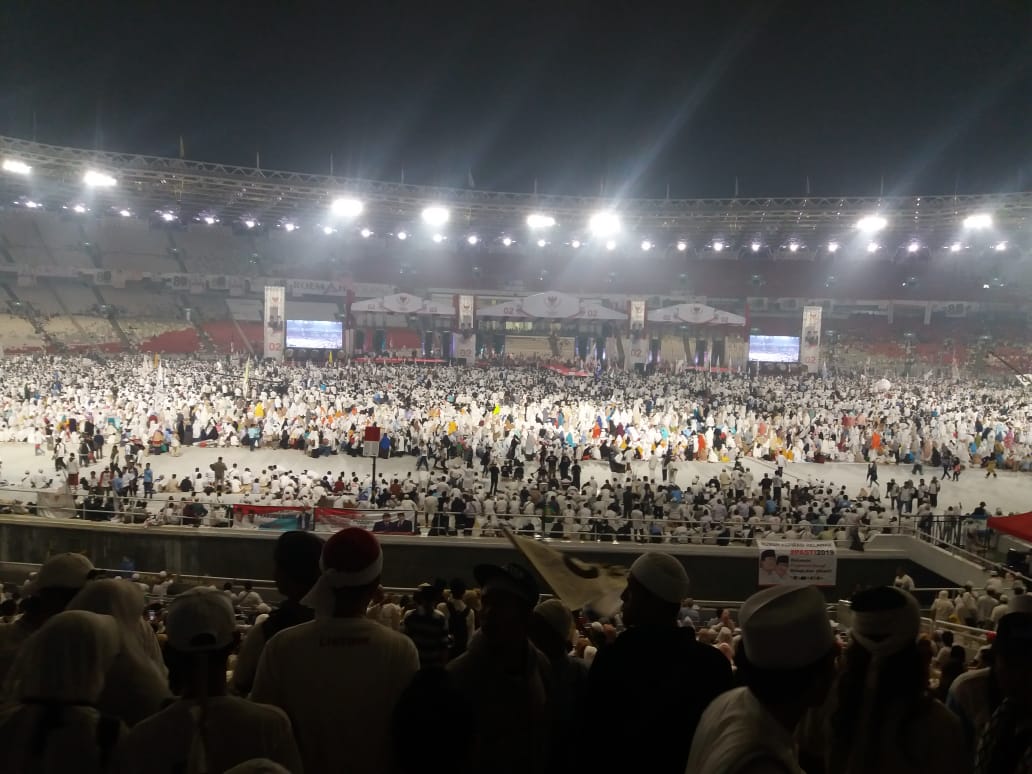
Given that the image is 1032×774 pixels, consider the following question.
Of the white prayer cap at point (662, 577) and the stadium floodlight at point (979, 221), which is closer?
the white prayer cap at point (662, 577)

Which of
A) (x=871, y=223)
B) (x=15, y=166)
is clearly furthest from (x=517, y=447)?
(x=871, y=223)

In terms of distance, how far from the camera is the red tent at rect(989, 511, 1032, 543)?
8672 millimetres

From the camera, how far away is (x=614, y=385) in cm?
2948

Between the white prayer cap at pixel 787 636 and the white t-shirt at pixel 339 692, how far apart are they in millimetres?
952

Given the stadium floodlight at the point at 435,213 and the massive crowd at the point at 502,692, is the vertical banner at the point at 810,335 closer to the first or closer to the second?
the stadium floodlight at the point at 435,213

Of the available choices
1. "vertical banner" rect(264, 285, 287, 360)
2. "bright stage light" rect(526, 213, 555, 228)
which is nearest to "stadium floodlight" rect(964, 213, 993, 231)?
"bright stage light" rect(526, 213, 555, 228)

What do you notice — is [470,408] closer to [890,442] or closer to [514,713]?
[890,442]

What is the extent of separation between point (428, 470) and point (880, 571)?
30.1 feet

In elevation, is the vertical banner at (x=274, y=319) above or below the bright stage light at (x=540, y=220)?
below

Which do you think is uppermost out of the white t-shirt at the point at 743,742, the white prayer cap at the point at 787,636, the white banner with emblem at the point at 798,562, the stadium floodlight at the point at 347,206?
the stadium floodlight at the point at 347,206

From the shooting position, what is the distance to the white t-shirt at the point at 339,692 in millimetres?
1798

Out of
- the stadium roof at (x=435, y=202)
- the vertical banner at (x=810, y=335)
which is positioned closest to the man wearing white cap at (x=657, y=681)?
the stadium roof at (x=435, y=202)

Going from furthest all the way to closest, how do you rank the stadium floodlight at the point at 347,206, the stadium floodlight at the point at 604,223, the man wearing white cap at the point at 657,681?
the stadium floodlight at the point at 604,223 < the stadium floodlight at the point at 347,206 < the man wearing white cap at the point at 657,681

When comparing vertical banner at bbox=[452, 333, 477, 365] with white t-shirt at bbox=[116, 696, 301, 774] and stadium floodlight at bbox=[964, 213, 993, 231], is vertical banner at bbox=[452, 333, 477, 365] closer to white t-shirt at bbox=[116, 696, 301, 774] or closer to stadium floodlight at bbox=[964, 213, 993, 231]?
stadium floodlight at bbox=[964, 213, 993, 231]
